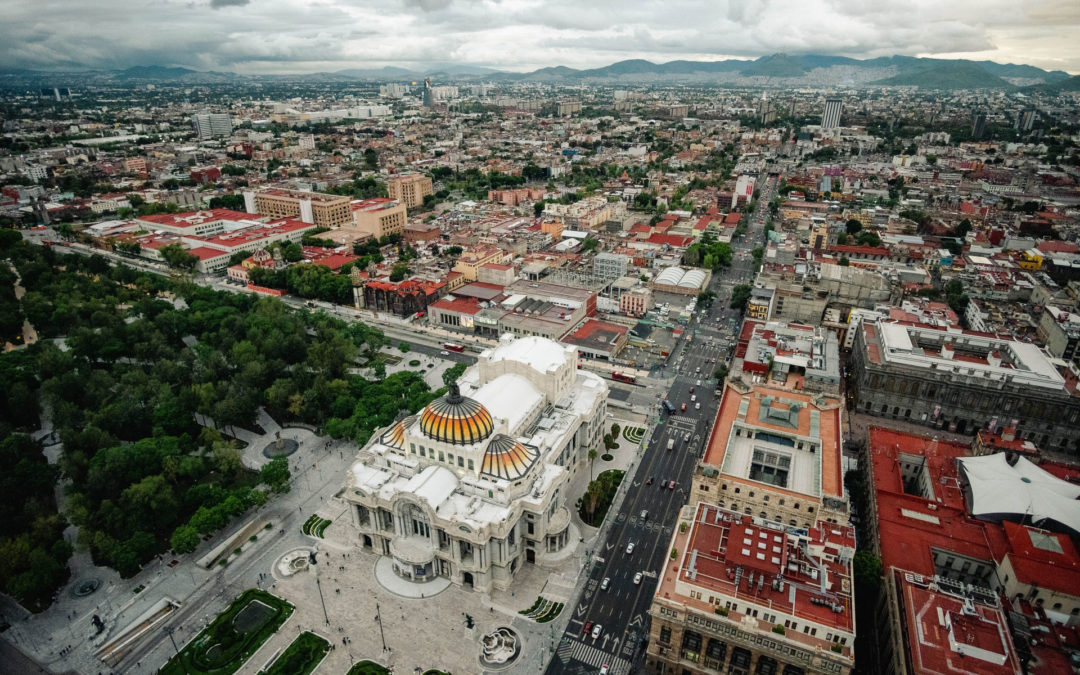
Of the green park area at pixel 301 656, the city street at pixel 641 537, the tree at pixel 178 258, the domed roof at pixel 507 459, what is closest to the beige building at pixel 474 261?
the city street at pixel 641 537

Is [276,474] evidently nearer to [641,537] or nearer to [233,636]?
[233,636]

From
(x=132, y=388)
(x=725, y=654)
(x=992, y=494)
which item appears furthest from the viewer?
(x=132, y=388)

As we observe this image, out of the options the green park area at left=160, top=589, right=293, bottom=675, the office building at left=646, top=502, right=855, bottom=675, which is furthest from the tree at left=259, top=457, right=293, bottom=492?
the office building at left=646, top=502, right=855, bottom=675

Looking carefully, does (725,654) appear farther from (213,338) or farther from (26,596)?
(213,338)

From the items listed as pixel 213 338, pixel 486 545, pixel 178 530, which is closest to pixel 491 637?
pixel 486 545

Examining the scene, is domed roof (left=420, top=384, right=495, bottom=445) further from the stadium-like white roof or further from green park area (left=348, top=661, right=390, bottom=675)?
the stadium-like white roof

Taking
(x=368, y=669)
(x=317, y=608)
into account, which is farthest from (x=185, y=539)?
(x=368, y=669)
